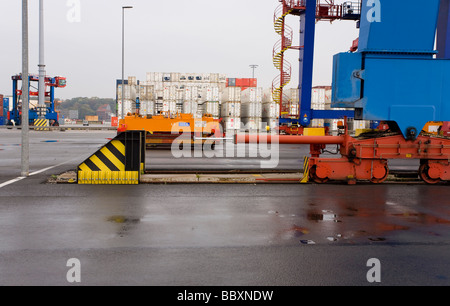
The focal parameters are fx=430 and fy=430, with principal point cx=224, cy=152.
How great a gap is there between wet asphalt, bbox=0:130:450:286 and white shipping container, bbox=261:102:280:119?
4315 cm

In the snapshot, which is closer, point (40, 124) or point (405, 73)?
point (405, 73)

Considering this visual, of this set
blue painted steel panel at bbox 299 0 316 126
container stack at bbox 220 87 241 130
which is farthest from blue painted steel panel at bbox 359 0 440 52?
container stack at bbox 220 87 241 130

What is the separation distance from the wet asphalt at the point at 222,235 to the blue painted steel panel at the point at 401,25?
3675mm

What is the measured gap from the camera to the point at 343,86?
11344 mm

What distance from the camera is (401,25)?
428 inches

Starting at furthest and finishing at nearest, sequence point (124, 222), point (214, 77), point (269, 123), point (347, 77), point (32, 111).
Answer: point (214, 77) < point (32, 111) < point (269, 123) < point (347, 77) < point (124, 222)

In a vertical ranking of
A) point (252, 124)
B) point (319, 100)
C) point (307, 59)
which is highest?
point (307, 59)

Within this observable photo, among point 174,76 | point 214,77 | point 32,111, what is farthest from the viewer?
point 214,77

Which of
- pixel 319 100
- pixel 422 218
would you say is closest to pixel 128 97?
pixel 319 100

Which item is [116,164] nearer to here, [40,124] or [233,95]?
[233,95]

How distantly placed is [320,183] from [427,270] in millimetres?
6525

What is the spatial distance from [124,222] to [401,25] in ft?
27.7

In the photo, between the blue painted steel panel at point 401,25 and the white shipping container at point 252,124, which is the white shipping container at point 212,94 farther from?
the blue painted steel panel at point 401,25

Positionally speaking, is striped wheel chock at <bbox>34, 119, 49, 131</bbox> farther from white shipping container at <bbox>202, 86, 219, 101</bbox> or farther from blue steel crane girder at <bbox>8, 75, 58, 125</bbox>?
white shipping container at <bbox>202, 86, 219, 101</bbox>
